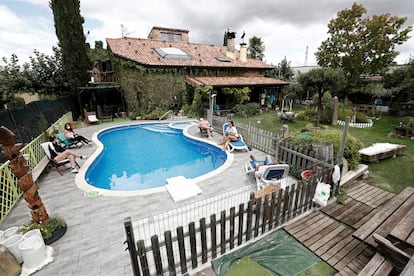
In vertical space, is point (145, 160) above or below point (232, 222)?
below

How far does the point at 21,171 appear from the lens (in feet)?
11.1

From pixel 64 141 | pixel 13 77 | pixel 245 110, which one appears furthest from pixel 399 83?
pixel 13 77

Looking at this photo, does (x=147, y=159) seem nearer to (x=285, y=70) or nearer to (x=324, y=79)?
(x=324, y=79)

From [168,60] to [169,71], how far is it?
1.25 m

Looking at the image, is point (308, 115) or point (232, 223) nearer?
point (232, 223)

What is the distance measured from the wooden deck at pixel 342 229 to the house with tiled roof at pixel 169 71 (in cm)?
1253

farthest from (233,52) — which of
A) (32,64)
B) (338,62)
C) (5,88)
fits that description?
(5,88)

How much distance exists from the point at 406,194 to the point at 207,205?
4.34m

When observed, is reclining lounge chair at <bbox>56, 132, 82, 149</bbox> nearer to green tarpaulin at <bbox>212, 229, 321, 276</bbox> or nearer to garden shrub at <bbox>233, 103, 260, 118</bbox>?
green tarpaulin at <bbox>212, 229, 321, 276</bbox>

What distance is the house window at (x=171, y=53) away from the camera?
57.4 ft

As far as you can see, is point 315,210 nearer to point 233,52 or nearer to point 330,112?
point 330,112

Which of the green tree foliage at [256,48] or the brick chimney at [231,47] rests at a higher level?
the green tree foliage at [256,48]

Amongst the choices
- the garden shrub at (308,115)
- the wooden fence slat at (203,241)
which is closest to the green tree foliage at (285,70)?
the garden shrub at (308,115)

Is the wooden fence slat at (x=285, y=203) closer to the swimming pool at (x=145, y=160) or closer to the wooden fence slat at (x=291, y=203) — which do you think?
the wooden fence slat at (x=291, y=203)
